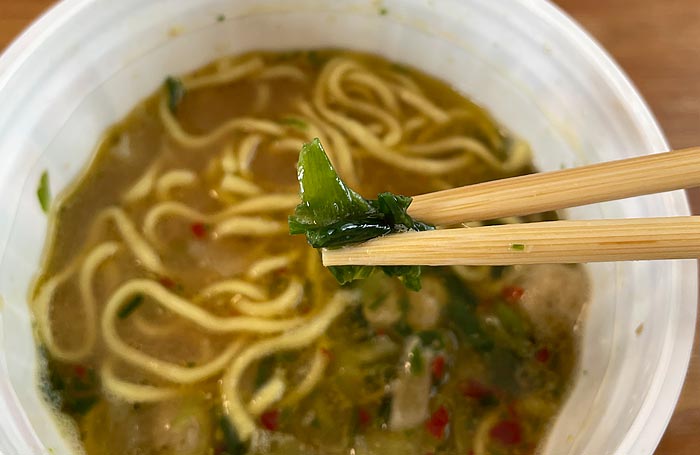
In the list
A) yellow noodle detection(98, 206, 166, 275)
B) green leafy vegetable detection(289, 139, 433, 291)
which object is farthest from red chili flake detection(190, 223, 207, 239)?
green leafy vegetable detection(289, 139, 433, 291)

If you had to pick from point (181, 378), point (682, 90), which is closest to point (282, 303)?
point (181, 378)

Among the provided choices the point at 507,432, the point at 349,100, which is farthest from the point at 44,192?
the point at 507,432

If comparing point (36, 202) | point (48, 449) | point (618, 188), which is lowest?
point (48, 449)

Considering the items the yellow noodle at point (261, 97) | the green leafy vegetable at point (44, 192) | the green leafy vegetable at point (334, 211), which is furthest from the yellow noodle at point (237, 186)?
the green leafy vegetable at point (334, 211)

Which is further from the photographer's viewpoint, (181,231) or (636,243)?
(181,231)

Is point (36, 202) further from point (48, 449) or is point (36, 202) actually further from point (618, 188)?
point (618, 188)

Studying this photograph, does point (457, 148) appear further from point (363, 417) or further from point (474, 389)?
point (363, 417)

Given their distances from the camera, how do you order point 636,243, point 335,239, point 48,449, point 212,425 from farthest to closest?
point 212,425 < point 48,449 < point 335,239 < point 636,243
